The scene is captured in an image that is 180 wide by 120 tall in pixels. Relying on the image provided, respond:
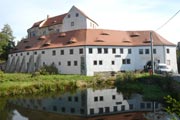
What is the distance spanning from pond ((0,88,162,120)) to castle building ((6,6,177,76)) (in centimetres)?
1721

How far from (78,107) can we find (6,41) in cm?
4730

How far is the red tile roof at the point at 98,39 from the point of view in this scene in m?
51.8

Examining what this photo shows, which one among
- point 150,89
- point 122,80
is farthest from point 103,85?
point 150,89

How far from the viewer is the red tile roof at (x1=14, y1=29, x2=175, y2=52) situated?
2037 inches

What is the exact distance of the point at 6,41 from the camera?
67812mm

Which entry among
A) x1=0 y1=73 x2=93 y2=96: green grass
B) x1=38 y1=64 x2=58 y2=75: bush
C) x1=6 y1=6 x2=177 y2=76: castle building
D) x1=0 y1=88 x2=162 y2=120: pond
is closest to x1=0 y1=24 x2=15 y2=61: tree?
x1=6 y1=6 x2=177 y2=76: castle building

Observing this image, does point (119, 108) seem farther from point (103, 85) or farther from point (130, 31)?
point (130, 31)

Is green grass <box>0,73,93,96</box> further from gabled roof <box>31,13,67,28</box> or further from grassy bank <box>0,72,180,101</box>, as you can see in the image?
gabled roof <box>31,13,67,28</box>

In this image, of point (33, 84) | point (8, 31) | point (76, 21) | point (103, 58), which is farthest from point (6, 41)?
point (33, 84)

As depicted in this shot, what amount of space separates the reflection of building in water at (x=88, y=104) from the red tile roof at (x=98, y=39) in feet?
65.9

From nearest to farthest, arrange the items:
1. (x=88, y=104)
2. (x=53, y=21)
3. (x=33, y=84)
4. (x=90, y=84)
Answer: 1. (x=88, y=104)
2. (x=33, y=84)
3. (x=90, y=84)
4. (x=53, y=21)

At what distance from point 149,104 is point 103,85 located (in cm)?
1639

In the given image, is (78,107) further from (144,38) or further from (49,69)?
(144,38)

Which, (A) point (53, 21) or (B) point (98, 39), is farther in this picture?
(A) point (53, 21)
